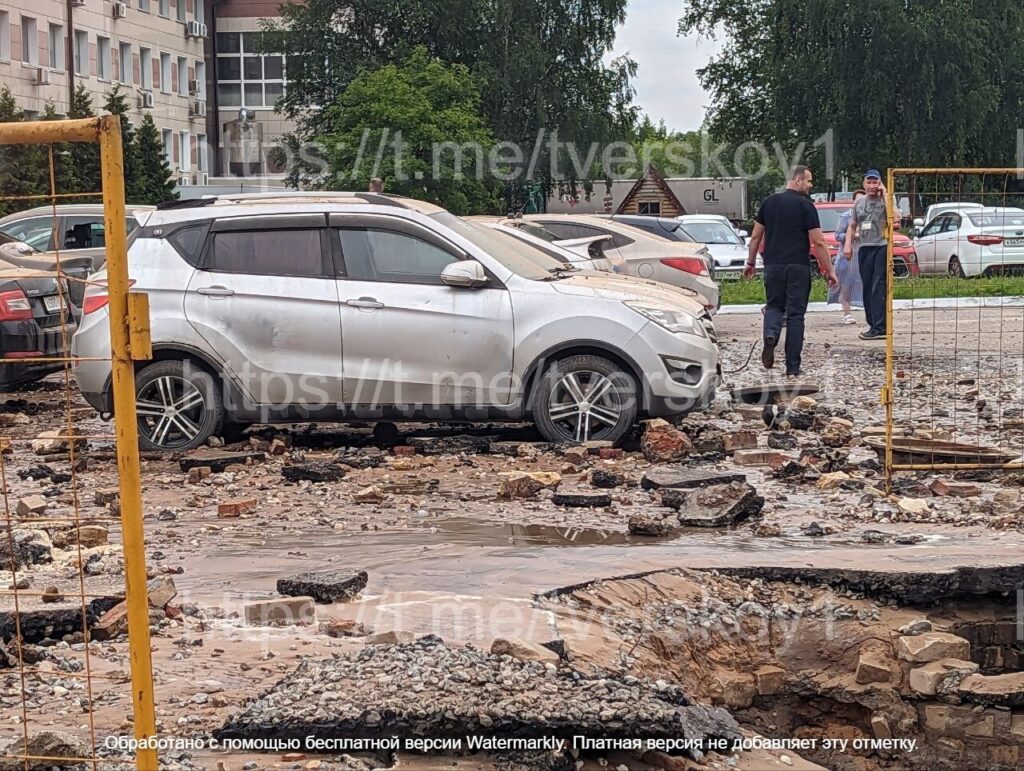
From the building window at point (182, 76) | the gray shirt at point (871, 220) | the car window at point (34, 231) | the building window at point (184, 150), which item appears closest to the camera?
the gray shirt at point (871, 220)

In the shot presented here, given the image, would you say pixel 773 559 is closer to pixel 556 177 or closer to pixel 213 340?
pixel 213 340

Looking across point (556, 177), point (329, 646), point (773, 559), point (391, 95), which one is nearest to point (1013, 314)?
point (773, 559)

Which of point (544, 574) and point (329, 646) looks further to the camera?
point (544, 574)

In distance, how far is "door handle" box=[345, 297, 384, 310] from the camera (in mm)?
10047

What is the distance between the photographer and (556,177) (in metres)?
55.5

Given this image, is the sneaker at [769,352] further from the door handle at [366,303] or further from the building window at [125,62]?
the building window at [125,62]

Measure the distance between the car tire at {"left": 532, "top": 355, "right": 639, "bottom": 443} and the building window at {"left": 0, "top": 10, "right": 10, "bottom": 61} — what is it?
4027 centimetres

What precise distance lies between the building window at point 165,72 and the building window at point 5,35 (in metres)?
13.5

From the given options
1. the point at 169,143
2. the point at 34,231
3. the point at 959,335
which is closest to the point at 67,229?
the point at 34,231

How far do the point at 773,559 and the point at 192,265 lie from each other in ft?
17.1

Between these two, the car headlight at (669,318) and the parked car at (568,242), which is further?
the parked car at (568,242)

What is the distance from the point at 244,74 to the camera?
65.0 meters

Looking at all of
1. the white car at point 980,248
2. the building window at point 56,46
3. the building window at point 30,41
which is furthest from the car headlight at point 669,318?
the building window at point 56,46

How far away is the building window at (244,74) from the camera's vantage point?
64.8m
